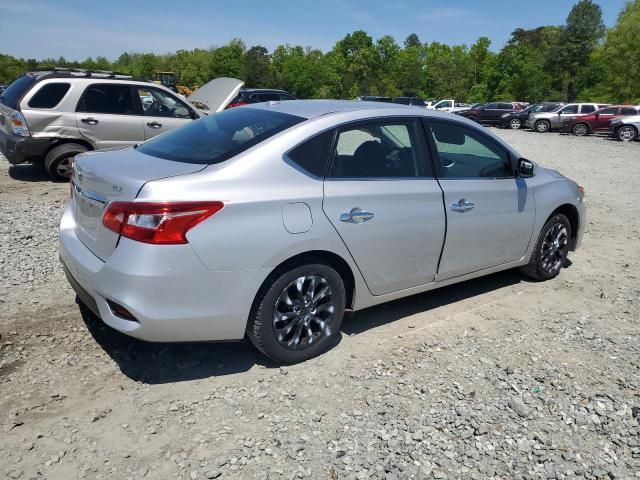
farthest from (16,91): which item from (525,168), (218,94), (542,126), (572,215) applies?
(542,126)

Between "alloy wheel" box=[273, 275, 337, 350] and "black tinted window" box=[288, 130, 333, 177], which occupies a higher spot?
"black tinted window" box=[288, 130, 333, 177]

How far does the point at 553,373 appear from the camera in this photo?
11.7ft

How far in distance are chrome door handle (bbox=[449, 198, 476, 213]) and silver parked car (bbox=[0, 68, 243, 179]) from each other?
230 inches

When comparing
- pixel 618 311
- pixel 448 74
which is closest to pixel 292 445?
pixel 618 311

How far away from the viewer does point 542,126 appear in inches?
1149

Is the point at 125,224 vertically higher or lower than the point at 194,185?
lower

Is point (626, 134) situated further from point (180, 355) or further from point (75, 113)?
point (180, 355)

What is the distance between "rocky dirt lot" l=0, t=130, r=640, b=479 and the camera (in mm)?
2664

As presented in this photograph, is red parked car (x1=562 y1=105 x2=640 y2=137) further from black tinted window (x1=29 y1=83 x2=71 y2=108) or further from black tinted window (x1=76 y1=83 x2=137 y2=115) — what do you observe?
black tinted window (x1=29 y1=83 x2=71 y2=108)

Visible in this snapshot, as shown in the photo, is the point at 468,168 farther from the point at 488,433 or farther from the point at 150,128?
the point at 150,128

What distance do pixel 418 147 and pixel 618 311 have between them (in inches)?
94.2

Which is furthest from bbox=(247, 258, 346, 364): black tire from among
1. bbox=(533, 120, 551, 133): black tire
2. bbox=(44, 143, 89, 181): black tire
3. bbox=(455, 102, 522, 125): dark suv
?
bbox=(455, 102, 522, 125): dark suv

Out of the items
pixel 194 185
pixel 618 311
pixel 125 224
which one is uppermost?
pixel 194 185

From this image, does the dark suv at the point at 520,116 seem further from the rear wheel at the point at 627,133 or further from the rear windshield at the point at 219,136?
the rear windshield at the point at 219,136
